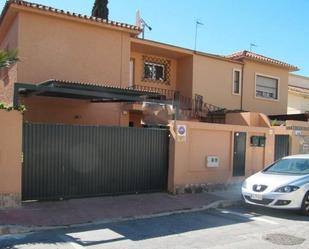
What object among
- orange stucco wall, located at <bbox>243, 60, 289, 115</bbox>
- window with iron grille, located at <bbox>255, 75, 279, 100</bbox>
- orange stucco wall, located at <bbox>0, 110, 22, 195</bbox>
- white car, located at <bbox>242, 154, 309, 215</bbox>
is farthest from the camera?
window with iron grille, located at <bbox>255, 75, 279, 100</bbox>

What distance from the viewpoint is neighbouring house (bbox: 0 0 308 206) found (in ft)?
34.6

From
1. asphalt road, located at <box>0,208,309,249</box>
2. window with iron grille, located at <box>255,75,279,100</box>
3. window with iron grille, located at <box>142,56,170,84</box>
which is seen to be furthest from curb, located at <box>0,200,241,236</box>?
window with iron grille, located at <box>255,75,279,100</box>

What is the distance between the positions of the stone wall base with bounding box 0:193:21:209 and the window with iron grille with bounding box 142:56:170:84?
10962mm

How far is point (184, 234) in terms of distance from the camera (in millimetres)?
8125

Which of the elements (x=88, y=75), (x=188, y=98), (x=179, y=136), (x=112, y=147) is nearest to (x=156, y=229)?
(x=112, y=147)

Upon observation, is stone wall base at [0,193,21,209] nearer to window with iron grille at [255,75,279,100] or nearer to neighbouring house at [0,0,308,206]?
neighbouring house at [0,0,308,206]

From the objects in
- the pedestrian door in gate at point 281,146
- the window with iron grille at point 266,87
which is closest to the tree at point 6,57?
the pedestrian door in gate at point 281,146

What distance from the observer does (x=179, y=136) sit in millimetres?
12453

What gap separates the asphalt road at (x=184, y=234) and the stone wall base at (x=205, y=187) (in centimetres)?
250

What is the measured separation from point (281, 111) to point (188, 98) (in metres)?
6.60

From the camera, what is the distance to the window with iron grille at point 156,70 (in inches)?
781

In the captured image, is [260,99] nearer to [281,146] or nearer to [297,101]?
[281,146]

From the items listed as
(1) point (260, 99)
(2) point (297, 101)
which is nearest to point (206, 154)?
(1) point (260, 99)

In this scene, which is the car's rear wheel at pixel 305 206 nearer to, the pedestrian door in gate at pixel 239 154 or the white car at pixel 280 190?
the white car at pixel 280 190
